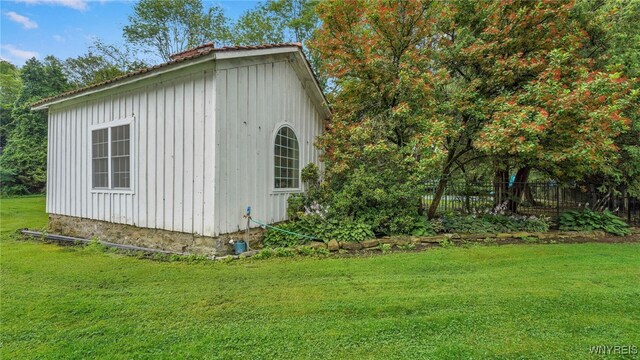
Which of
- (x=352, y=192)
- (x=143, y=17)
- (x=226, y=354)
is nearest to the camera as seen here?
(x=226, y=354)

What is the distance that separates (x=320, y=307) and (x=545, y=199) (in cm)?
871

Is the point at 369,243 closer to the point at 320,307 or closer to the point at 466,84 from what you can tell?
the point at 320,307

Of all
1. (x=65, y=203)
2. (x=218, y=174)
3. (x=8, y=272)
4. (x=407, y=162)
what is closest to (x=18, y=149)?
(x=65, y=203)

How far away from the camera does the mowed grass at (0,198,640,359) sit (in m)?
2.53

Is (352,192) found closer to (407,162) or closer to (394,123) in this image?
(407,162)

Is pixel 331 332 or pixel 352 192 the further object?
pixel 352 192

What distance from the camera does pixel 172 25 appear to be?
20625 millimetres

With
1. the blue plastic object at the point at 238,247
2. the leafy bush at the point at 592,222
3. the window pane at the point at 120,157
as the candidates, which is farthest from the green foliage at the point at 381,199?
the window pane at the point at 120,157

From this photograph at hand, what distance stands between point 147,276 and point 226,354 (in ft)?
8.82

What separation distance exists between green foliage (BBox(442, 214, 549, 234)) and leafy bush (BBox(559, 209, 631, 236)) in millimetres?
586

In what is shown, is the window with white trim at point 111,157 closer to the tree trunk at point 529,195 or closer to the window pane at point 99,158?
the window pane at point 99,158

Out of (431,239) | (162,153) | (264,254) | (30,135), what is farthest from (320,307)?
(30,135)

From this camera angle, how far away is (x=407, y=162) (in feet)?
22.0

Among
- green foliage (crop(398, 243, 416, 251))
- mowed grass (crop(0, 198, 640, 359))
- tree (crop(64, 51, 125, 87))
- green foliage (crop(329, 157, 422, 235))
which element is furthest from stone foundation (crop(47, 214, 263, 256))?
tree (crop(64, 51, 125, 87))
